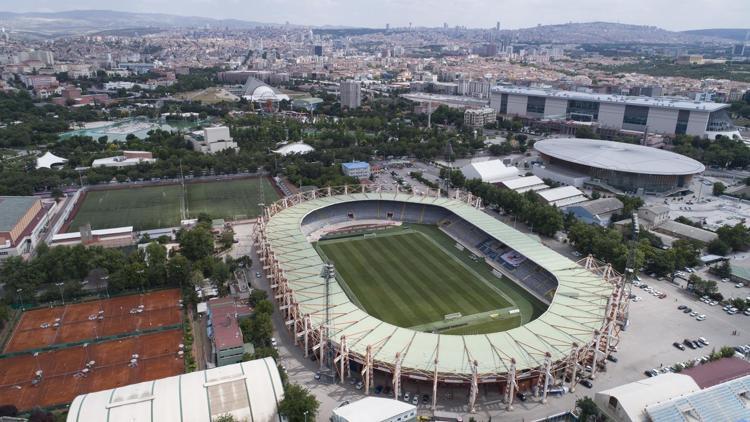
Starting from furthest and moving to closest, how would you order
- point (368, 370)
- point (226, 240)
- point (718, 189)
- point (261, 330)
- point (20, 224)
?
point (718, 189)
point (226, 240)
point (20, 224)
point (261, 330)
point (368, 370)

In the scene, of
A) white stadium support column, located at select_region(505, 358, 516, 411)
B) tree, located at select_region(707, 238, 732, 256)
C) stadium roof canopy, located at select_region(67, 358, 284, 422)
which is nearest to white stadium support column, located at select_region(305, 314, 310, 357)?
stadium roof canopy, located at select_region(67, 358, 284, 422)

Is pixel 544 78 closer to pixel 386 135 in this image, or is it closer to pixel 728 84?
pixel 728 84

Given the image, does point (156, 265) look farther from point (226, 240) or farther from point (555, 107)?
point (555, 107)

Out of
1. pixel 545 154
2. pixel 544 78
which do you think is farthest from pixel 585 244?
pixel 544 78

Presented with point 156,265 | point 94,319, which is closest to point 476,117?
point 156,265

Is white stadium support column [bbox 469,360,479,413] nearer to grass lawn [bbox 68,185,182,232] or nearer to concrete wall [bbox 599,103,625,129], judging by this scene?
grass lawn [bbox 68,185,182,232]

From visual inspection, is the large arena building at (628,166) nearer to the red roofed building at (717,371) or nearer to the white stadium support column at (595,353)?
the red roofed building at (717,371)
